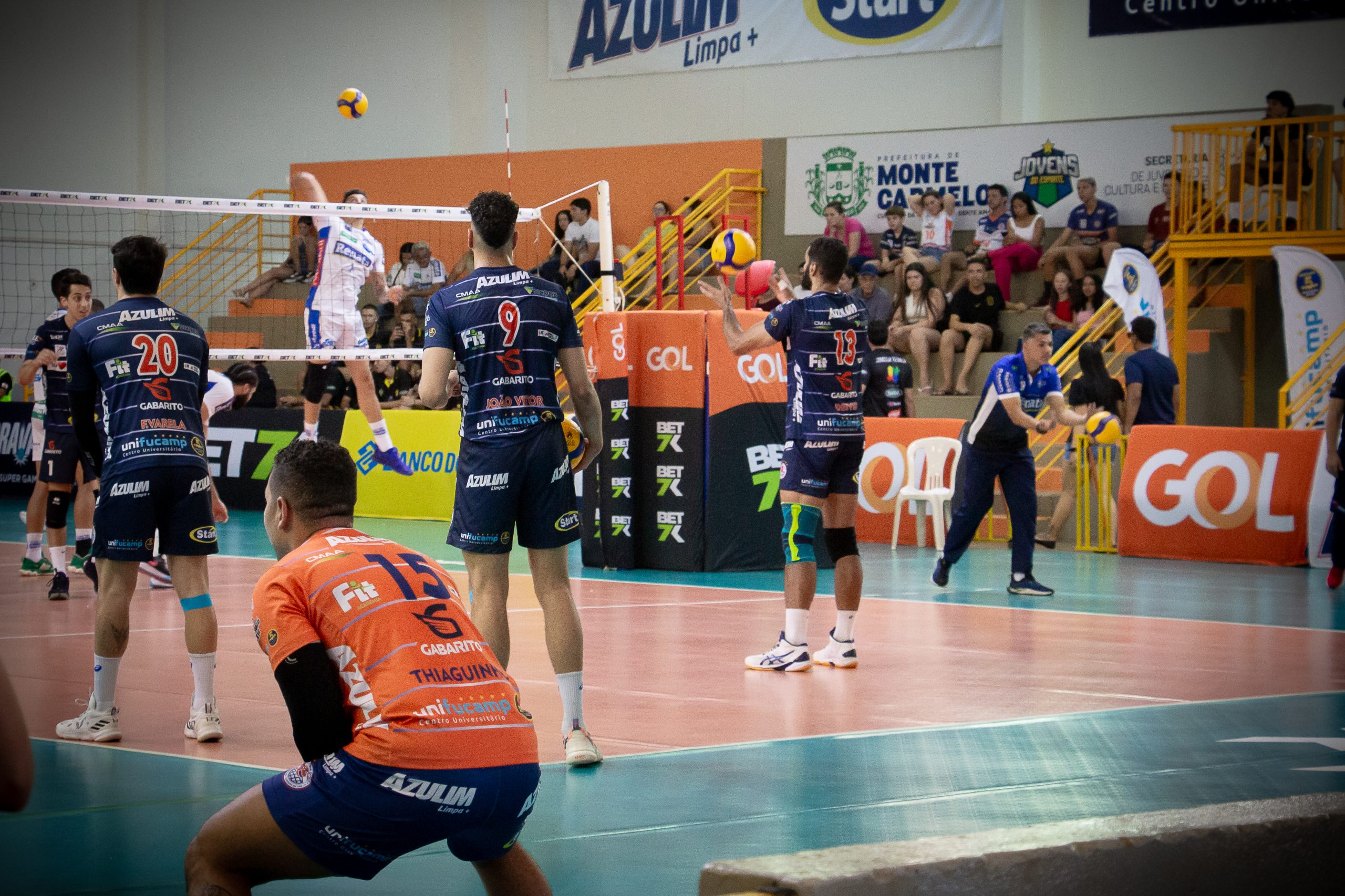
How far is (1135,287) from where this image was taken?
1655cm

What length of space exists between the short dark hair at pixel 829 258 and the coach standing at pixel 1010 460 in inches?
128

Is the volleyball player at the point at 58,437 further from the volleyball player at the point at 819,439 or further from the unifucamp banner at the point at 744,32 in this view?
the unifucamp banner at the point at 744,32

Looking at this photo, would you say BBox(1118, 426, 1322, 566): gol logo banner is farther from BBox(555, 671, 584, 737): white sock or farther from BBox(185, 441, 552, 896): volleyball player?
BBox(185, 441, 552, 896): volleyball player

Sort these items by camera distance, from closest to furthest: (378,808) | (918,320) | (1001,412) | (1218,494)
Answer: (378,808)
(1001,412)
(1218,494)
(918,320)

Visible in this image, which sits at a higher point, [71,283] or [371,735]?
[71,283]

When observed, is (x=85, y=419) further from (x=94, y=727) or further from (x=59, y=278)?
(x=59, y=278)

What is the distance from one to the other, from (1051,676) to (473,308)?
3.73 meters

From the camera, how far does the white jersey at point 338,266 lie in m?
12.0

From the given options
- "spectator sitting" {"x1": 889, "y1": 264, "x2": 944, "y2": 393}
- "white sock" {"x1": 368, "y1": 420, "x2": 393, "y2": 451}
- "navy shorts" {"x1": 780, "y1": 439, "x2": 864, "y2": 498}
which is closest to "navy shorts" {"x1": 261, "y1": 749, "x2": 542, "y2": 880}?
"navy shorts" {"x1": 780, "y1": 439, "x2": 864, "y2": 498}

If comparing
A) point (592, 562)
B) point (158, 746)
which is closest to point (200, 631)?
point (158, 746)

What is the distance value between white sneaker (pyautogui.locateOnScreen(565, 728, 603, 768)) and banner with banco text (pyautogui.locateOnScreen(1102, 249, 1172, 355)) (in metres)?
12.7

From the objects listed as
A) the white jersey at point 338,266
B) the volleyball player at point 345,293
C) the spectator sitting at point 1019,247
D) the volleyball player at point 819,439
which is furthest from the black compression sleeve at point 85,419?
the spectator sitting at point 1019,247

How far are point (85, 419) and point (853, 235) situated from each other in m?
15.3

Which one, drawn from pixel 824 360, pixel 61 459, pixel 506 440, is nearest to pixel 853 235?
pixel 61 459
